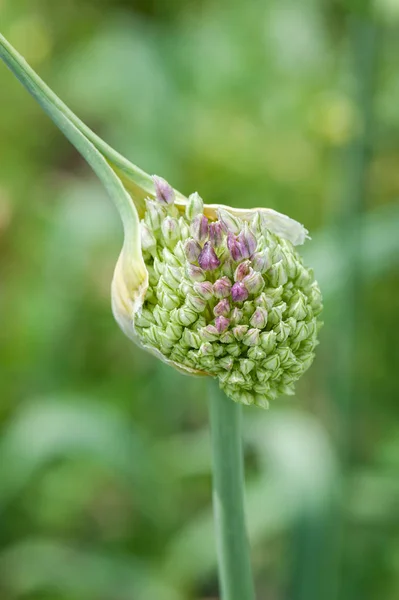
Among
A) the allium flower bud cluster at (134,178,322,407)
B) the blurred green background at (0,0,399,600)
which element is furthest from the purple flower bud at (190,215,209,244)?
the blurred green background at (0,0,399,600)

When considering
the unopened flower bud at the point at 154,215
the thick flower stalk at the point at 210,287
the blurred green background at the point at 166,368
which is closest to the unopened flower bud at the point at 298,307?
the thick flower stalk at the point at 210,287

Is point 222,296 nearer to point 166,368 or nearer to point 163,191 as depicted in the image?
point 163,191

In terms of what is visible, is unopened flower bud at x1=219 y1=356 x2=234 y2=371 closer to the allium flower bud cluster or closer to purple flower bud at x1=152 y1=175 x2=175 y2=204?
the allium flower bud cluster

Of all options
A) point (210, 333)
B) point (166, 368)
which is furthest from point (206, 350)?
point (166, 368)

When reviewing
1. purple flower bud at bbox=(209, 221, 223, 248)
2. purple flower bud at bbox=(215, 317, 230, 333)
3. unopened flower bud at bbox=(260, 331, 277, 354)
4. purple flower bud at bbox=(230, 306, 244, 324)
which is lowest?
unopened flower bud at bbox=(260, 331, 277, 354)

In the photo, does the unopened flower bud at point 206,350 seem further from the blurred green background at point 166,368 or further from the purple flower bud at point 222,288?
the blurred green background at point 166,368
